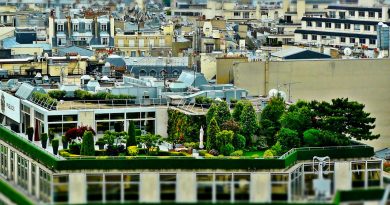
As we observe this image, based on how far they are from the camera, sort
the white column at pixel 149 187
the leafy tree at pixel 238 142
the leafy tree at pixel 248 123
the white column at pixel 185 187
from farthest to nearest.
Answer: the leafy tree at pixel 248 123 < the leafy tree at pixel 238 142 < the white column at pixel 185 187 < the white column at pixel 149 187

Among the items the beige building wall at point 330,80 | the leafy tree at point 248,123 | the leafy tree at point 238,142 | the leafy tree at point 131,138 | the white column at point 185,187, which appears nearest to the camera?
the white column at point 185,187

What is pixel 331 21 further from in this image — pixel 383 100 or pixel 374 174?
pixel 374 174

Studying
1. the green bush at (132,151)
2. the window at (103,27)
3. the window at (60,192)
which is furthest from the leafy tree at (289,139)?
the window at (103,27)

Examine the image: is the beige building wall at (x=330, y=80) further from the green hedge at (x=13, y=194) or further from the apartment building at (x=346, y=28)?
the apartment building at (x=346, y=28)

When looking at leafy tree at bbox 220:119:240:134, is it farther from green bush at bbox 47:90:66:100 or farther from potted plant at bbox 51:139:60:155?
green bush at bbox 47:90:66:100

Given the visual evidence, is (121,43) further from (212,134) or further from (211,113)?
(212,134)

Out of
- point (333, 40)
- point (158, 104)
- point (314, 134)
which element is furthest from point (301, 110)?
point (333, 40)

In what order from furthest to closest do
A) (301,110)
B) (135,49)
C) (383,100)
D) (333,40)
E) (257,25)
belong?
(257,25)
(333,40)
(135,49)
(383,100)
(301,110)
